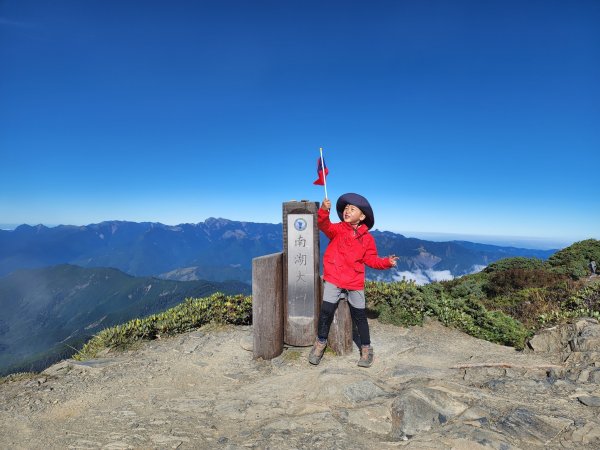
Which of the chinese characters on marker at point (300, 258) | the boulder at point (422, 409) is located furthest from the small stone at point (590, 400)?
the chinese characters on marker at point (300, 258)

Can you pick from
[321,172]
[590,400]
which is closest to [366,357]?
[590,400]

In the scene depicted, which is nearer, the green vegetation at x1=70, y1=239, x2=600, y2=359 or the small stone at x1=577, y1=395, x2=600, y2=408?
the small stone at x1=577, y1=395, x2=600, y2=408

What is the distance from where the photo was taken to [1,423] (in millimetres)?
4762

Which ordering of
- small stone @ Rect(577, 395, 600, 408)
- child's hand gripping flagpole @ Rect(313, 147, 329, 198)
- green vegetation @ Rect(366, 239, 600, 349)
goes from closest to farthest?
small stone @ Rect(577, 395, 600, 408)
child's hand gripping flagpole @ Rect(313, 147, 329, 198)
green vegetation @ Rect(366, 239, 600, 349)

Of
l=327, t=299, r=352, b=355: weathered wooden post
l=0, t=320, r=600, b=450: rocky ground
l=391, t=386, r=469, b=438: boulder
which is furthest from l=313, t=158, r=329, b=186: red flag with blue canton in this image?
l=391, t=386, r=469, b=438: boulder

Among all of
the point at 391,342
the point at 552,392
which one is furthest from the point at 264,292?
the point at 552,392

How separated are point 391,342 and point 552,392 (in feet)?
11.0

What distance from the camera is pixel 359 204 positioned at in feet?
21.2

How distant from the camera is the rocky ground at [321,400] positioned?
392 centimetres

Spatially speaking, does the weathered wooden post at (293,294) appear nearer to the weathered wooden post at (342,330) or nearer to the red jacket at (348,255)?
the weathered wooden post at (342,330)

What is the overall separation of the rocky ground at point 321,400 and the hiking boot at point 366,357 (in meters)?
0.14

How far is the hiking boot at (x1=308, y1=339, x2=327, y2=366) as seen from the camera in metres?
6.58

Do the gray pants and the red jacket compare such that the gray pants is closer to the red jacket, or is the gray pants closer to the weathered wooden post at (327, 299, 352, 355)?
the red jacket

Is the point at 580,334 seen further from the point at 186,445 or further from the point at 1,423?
the point at 1,423
